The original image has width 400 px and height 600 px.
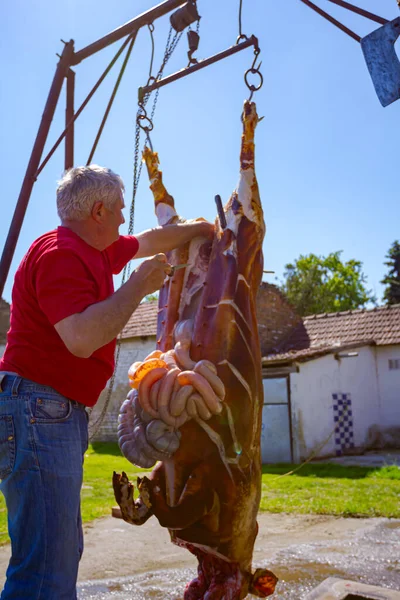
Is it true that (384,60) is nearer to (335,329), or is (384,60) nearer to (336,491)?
(336,491)

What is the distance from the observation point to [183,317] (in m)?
3.53

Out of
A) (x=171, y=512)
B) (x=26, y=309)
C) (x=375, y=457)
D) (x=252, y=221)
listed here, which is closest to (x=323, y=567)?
(x=171, y=512)

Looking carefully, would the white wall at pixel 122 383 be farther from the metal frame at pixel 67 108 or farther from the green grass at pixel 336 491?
the metal frame at pixel 67 108

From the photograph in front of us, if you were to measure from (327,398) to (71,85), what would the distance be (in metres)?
13.6

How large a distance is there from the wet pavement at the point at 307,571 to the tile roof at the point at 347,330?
492 inches

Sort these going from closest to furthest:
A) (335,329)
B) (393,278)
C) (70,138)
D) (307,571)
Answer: (307,571), (70,138), (335,329), (393,278)

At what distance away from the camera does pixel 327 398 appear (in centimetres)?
1719

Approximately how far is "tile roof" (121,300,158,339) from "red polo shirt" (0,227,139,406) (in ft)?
55.2

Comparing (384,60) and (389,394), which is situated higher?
(384,60)

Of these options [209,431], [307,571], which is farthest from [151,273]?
[307,571]

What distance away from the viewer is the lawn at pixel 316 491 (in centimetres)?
861

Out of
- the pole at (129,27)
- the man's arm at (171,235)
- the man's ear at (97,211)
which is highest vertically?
the pole at (129,27)

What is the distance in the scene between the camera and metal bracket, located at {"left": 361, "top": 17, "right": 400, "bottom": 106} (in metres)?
3.60

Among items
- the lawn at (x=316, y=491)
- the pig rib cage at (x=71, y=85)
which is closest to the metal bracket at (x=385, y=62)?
the pig rib cage at (x=71, y=85)
